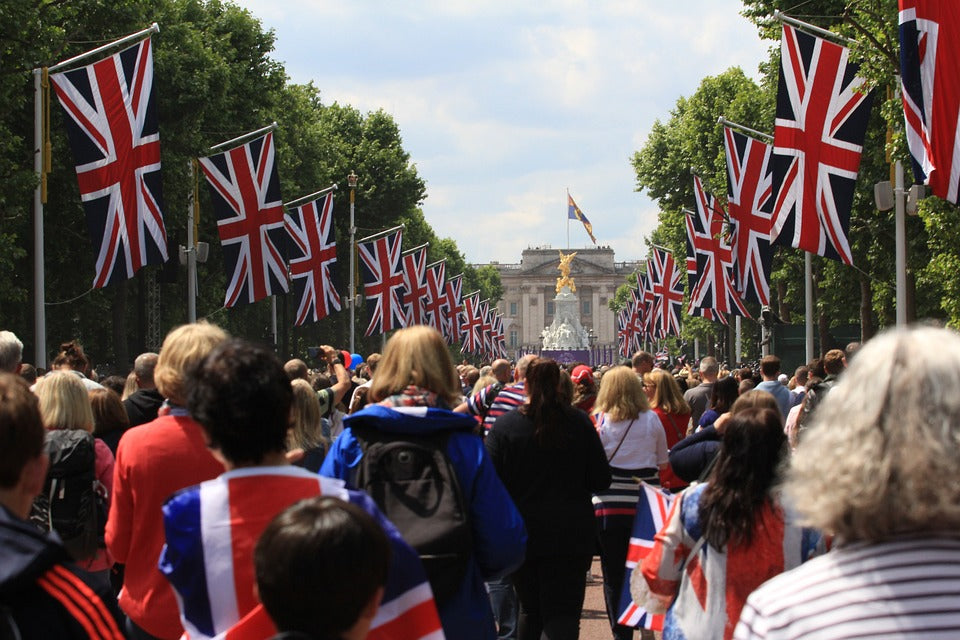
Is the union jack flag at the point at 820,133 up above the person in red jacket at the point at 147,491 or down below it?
above

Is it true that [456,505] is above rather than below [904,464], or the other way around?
below

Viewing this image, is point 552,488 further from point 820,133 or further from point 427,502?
point 820,133

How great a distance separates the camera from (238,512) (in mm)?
3650

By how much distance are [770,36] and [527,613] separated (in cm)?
2489

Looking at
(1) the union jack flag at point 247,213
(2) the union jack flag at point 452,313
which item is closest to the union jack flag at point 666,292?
(2) the union jack flag at point 452,313

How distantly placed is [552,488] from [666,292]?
133 feet

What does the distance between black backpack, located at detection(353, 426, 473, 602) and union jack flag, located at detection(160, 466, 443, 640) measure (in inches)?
35.4

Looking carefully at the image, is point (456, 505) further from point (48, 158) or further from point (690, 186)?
point (690, 186)

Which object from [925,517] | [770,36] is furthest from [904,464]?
[770,36]

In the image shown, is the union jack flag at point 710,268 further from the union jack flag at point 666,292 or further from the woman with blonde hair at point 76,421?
the woman with blonde hair at point 76,421

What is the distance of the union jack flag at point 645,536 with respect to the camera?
611 centimetres

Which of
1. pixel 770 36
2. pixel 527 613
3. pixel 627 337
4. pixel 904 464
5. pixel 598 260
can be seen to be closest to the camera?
pixel 904 464

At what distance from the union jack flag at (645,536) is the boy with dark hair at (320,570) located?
3.39m

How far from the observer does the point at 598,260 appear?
18350cm
